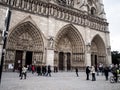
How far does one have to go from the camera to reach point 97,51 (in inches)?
1140

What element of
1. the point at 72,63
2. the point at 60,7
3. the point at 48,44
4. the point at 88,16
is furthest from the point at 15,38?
the point at 88,16

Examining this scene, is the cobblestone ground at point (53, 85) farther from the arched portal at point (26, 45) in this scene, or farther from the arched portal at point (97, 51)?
the arched portal at point (97, 51)

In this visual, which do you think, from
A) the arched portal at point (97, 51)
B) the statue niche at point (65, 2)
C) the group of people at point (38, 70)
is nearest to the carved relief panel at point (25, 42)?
the group of people at point (38, 70)

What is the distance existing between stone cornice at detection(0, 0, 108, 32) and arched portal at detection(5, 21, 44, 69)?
8.02ft

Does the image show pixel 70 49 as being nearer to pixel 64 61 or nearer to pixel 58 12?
pixel 64 61

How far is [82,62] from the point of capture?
24.0 meters

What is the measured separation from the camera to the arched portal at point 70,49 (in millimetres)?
23750

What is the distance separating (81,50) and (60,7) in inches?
326

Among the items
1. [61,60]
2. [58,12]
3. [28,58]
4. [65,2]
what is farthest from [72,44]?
[28,58]

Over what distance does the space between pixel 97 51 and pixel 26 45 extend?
51.7 ft

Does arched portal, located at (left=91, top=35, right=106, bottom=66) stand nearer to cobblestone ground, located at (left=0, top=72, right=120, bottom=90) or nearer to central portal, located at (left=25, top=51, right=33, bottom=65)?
central portal, located at (left=25, top=51, right=33, bottom=65)

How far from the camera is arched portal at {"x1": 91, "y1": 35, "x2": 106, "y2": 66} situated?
2808 cm

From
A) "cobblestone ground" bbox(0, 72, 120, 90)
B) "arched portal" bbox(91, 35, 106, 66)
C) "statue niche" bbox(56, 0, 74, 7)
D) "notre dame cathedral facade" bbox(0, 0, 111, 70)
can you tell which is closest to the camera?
"cobblestone ground" bbox(0, 72, 120, 90)

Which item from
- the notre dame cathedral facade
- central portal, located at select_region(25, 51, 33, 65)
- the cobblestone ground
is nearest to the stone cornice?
the notre dame cathedral facade
